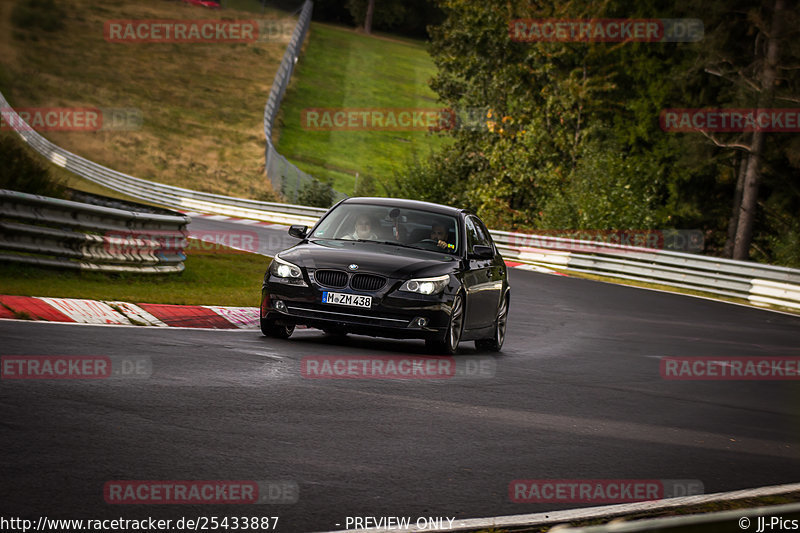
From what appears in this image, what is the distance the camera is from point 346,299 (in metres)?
11.4

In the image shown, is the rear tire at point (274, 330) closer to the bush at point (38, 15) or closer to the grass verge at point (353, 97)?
the grass verge at point (353, 97)

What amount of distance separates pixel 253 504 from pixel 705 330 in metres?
14.6

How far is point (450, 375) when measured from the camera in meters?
10.6

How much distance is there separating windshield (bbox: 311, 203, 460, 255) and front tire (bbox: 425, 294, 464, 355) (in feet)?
3.01

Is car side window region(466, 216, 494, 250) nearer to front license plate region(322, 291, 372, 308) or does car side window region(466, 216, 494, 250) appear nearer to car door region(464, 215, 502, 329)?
car door region(464, 215, 502, 329)

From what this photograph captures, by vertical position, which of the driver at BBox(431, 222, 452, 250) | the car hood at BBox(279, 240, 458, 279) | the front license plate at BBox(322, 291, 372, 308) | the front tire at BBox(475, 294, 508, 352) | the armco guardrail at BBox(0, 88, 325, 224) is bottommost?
the armco guardrail at BBox(0, 88, 325, 224)

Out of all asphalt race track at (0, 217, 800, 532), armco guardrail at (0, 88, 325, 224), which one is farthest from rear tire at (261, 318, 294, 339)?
armco guardrail at (0, 88, 325, 224)

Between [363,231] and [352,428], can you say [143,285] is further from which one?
[352,428]

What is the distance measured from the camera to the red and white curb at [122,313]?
11.6m

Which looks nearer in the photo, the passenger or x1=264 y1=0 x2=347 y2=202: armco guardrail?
the passenger

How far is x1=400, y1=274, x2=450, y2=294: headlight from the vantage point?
1148 cm

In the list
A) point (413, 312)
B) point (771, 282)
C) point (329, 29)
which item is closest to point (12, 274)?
point (413, 312)

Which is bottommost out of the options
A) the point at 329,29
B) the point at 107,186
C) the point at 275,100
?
the point at 107,186

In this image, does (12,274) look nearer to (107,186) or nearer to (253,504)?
(253,504)
